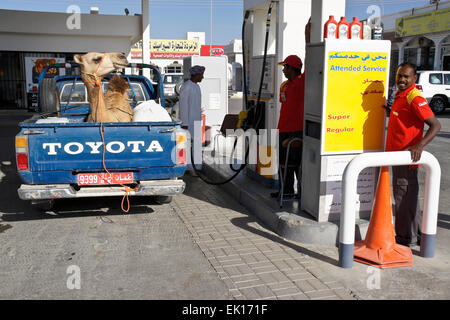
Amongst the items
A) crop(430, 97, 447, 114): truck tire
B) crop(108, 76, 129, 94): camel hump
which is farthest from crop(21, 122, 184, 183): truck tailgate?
crop(430, 97, 447, 114): truck tire

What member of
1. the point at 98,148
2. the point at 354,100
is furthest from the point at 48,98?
the point at 354,100

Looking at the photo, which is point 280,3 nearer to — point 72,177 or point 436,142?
point 72,177

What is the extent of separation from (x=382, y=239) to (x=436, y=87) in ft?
64.7

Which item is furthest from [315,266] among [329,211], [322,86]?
[322,86]

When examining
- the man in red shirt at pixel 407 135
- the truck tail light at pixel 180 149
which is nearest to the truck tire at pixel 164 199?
the truck tail light at pixel 180 149

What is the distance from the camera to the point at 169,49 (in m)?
52.3

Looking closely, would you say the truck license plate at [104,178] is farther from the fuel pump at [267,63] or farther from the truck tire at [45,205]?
the fuel pump at [267,63]

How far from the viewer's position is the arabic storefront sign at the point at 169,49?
51906 millimetres

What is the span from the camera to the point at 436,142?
13.3 metres

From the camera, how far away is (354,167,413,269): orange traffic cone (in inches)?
184

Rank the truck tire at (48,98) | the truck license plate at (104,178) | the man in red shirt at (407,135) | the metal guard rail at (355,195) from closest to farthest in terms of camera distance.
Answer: the metal guard rail at (355,195), the man in red shirt at (407,135), the truck license plate at (104,178), the truck tire at (48,98)

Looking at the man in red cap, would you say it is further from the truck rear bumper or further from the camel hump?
the camel hump

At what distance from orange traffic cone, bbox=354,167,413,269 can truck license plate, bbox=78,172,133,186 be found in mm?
2983

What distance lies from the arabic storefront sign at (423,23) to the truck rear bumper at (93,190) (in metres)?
25.7
